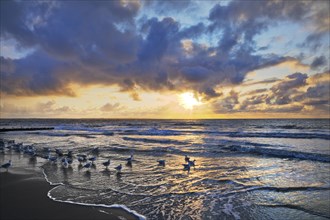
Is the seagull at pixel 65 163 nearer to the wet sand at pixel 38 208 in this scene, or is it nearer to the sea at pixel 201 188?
the sea at pixel 201 188

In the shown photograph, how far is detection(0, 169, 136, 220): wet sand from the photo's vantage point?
6.59 meters

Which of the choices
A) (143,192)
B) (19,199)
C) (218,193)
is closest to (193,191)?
(218,193)

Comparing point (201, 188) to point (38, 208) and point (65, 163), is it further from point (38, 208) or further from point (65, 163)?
point (65, 163)

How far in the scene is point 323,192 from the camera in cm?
962

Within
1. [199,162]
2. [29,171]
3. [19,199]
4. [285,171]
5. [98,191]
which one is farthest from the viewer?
A: [199,162]

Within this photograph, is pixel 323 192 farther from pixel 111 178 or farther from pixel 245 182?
pixel 111 178

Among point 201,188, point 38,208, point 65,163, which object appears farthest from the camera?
point 65,163

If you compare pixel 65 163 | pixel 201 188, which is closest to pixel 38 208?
pixel 201 188

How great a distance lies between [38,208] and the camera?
714 centimetres

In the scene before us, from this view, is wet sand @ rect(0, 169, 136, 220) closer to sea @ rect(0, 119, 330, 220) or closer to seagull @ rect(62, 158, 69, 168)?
sea @ rect(0, 119, 330, 220)

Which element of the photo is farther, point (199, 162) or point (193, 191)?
point (199, 162)

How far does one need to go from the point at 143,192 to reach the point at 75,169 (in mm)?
5387

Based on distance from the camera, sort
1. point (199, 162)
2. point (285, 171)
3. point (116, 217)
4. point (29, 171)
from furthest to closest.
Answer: point (199, 162)
point (285, 171)
point (29, 171)
point (116, 217)

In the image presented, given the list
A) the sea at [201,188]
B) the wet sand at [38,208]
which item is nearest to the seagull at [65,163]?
the sea at [201,188]
